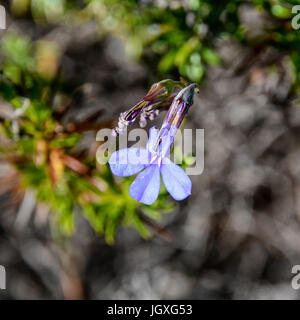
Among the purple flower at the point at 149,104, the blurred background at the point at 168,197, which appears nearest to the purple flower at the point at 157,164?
the purple flower at the point at 149,104

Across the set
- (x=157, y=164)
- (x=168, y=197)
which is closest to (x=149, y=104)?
(x=157, y=164)

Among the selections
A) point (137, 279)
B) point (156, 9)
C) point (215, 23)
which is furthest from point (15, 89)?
point (137, 279)

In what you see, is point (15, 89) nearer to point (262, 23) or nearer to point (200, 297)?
point (262, 23)

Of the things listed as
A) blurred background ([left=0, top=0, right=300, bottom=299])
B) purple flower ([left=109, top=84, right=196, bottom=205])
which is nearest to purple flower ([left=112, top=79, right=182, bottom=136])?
purple flower ([left=109, top=84, right=196, bottom=205])

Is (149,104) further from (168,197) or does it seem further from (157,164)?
(168,197)

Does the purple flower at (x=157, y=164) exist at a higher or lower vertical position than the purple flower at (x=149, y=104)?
lower

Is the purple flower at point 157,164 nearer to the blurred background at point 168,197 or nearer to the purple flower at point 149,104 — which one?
the purple flower at point 149,104
